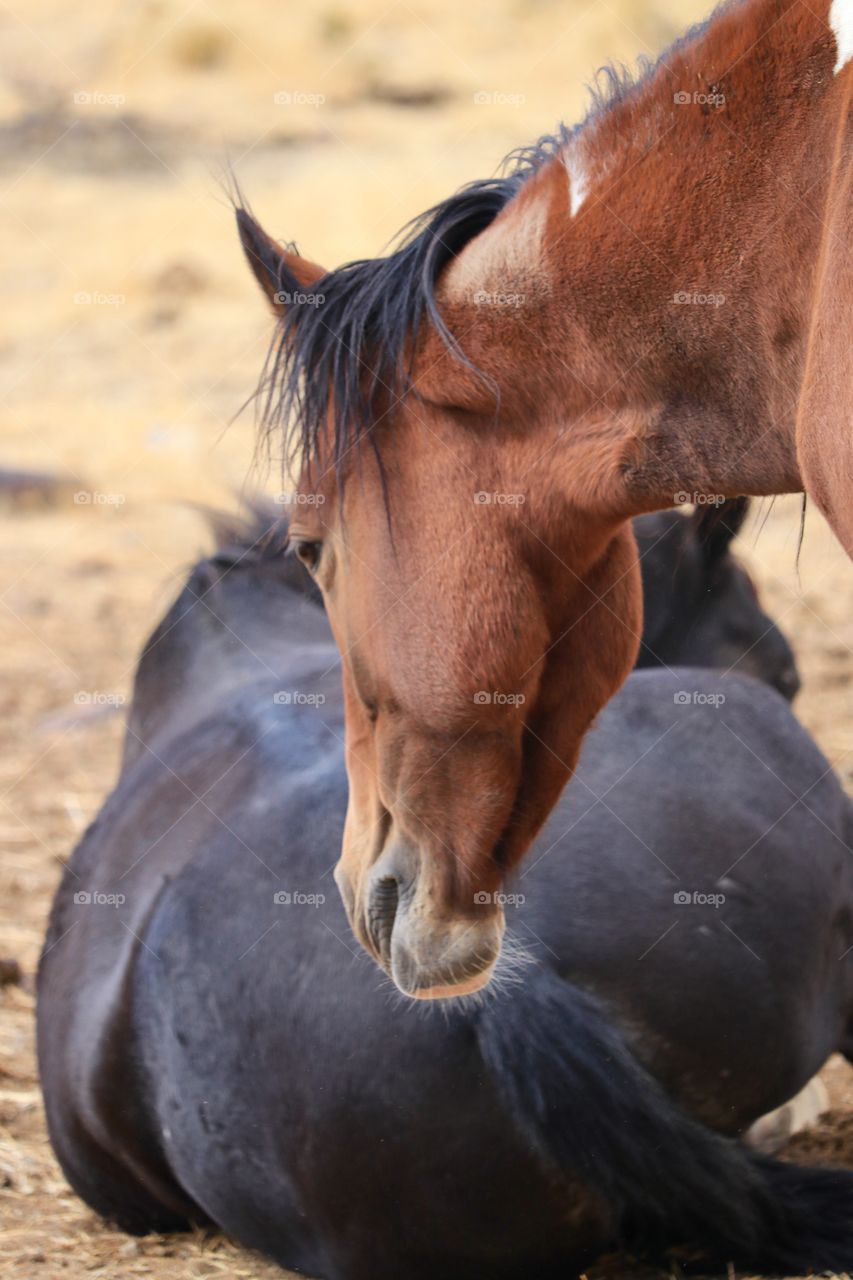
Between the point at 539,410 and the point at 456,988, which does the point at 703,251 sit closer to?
the point at 539,410

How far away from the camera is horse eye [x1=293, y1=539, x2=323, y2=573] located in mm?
2354

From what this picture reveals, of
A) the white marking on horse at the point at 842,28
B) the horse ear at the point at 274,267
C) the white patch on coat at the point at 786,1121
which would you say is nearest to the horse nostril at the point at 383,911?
the horse ear at the point at 274,267

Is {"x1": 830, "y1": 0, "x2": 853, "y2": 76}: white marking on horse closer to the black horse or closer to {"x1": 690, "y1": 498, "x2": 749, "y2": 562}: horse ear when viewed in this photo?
{"x1": 690, "y1": 498, "x2": 749, "y2": 562}: horse ear

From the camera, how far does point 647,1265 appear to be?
2574 millimetres

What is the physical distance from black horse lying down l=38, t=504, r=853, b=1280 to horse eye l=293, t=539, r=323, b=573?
24.5 inches

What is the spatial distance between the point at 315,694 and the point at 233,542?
1.23 meters

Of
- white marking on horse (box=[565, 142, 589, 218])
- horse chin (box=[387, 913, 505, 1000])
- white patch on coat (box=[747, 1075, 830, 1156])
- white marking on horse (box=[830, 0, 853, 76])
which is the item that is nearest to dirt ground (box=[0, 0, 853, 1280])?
white patch on coat (box=[747, 1075, 830, 1156])

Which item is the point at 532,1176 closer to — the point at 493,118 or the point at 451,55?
the point at 493,118

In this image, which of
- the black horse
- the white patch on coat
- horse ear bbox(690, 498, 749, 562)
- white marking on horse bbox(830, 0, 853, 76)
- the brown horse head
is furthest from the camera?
the black horse

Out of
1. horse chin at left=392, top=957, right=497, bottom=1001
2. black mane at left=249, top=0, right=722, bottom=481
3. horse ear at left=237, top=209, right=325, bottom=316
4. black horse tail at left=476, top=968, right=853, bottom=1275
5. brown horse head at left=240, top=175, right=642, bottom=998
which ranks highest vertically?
horse ear at left=237, top=209, right=325, bottom=316

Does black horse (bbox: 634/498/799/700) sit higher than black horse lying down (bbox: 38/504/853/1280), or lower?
higher

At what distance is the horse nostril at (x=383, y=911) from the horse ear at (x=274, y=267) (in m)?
0.98

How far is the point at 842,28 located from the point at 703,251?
0.31 metres

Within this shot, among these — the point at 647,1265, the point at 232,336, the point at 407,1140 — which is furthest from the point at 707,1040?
the point at 232,336
